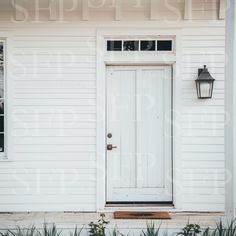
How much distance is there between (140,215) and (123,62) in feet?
7.90

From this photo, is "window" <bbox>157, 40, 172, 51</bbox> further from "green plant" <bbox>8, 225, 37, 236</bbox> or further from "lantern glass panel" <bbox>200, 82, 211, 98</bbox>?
"green plant" <bbox>8, 225, 37, 236</bbox>

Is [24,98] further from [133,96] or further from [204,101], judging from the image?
[204,101]

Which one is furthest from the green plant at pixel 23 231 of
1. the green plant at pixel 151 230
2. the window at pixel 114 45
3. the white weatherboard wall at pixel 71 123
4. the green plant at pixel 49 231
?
the window at pixel 114 45

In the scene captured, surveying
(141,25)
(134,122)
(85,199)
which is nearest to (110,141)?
(134,122)

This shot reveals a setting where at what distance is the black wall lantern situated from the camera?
670 centimetres

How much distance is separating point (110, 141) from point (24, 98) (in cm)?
155

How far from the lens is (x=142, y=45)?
698 cm

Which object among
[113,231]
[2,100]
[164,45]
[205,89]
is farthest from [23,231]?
[164,45]

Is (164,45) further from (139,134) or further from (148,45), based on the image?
(139,134)

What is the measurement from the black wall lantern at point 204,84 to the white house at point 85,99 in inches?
4.6

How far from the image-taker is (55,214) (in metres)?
6.76

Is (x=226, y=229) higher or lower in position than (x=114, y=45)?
lower

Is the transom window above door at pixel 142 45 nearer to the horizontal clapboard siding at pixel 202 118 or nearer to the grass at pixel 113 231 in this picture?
the horizontal clapboard siding at pixel 202 118

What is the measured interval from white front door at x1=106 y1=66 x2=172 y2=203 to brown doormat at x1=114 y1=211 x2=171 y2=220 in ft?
1.21
